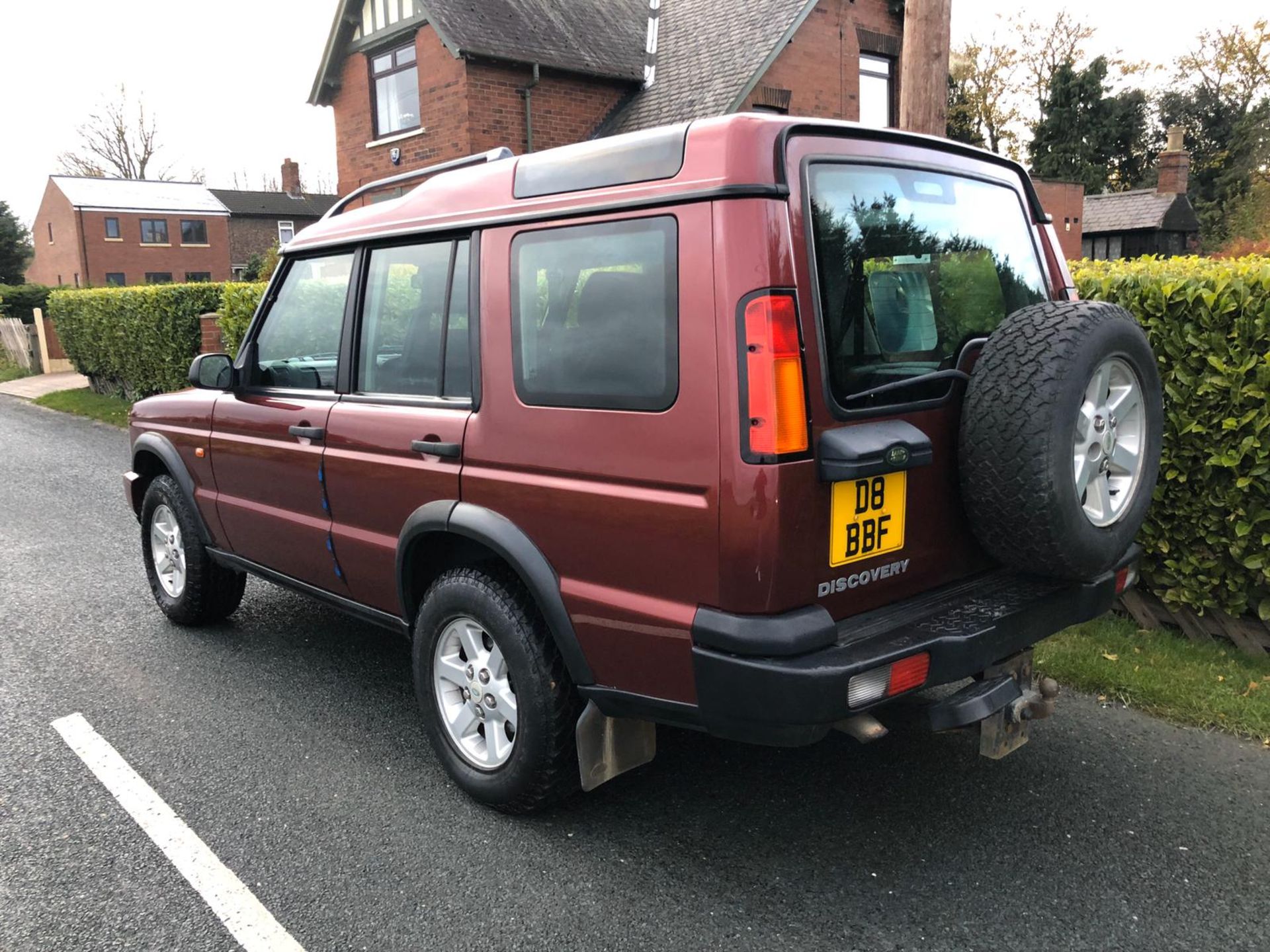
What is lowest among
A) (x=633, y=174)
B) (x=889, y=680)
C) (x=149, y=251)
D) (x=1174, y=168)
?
(x=889, y=680)

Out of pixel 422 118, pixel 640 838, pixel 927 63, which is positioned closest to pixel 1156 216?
pixel 422 118

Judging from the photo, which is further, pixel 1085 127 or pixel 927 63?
pixel 1085 127

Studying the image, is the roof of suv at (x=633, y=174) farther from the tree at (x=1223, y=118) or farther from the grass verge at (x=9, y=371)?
the tree at (x=1223, y=118)

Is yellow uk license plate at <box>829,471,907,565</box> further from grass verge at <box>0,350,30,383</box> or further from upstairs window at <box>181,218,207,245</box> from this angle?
upstairs window at <box>181,218,207,245</box>

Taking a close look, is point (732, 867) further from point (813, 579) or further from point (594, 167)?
point (594, 167)

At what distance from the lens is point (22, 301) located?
39.3 m

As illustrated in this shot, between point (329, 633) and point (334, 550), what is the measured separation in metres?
1.47

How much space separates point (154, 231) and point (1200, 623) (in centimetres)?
5804

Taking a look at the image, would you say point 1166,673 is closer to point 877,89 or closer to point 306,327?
point 306,327

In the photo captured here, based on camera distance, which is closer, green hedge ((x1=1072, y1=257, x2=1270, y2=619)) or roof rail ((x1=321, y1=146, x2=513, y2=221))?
roof rail ((x1=321, y1=146, x2=513, y2=221))

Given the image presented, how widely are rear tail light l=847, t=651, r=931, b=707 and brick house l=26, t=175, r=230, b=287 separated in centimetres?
5554

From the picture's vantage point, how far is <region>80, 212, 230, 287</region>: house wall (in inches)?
2035

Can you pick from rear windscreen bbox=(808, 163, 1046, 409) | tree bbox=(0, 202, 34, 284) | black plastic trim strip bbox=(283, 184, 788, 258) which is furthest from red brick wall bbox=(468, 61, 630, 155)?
tree bbox=(0, 202, 34, 284)

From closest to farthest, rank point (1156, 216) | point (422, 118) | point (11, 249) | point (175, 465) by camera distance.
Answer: point (175, 465), point (422, 118), point (1156, 216), point (11, 249)
